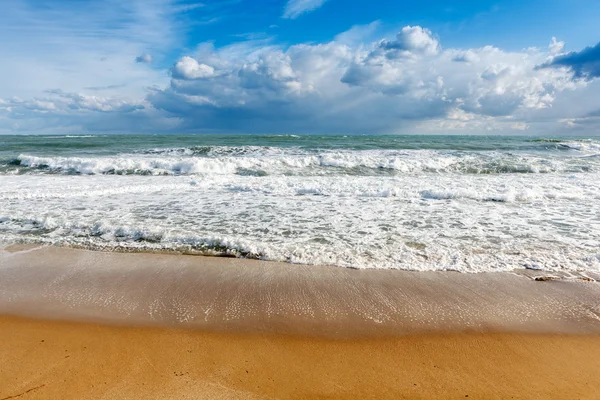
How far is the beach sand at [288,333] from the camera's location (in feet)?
8.72

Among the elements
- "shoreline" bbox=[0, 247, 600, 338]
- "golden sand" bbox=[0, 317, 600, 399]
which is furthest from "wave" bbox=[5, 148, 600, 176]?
"golden sand" bbox=[0, 317, 600, 399]

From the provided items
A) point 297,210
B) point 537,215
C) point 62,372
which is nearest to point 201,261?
point 62,372

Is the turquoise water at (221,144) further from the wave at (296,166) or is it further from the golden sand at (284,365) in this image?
the golden sand at (284,365)

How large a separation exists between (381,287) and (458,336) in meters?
1.13

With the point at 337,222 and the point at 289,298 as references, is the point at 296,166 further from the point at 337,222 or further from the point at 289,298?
the point at 289,298

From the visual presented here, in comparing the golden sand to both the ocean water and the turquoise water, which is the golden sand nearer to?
the ocean water

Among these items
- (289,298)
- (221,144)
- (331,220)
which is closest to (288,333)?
(289,298)

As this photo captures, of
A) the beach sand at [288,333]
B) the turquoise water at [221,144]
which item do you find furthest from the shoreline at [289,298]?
the turquoise water at [221,144]

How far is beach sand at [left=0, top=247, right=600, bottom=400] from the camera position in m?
2.66

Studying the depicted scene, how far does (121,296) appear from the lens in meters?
4.17

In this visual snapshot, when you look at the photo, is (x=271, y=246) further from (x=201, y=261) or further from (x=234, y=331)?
(x=234, y=331)

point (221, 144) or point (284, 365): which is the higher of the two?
point (221, 144)

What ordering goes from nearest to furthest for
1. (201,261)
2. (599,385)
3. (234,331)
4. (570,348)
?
1. (599,385)
2. (570,348)
3. (234,331)
4. (201,261)

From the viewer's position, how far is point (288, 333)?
11.0 feet
